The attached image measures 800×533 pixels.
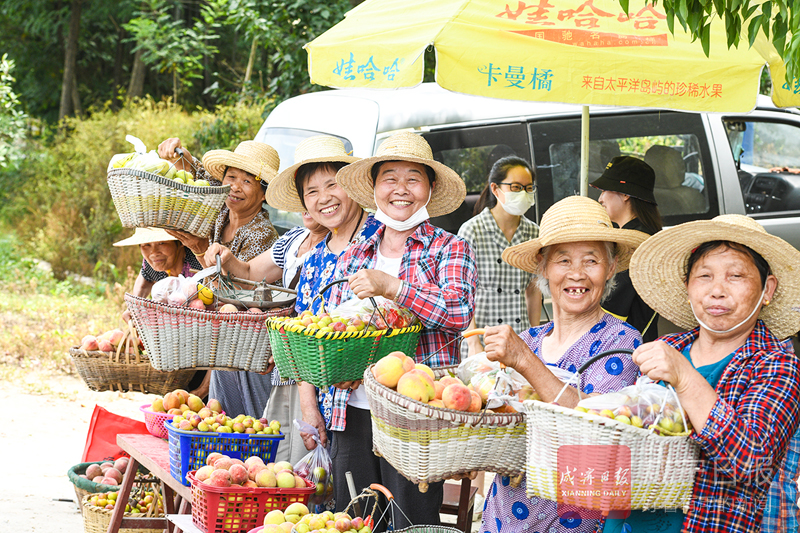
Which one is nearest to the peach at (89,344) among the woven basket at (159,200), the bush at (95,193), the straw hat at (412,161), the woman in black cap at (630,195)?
the woven basket at (159,200)

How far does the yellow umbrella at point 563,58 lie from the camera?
10.5 feet

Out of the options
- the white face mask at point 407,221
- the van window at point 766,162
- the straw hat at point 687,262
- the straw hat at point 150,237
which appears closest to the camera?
the straw hat at point 687,262

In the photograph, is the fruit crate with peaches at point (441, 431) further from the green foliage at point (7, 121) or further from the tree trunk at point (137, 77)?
the tree trunk at point (137, 77)

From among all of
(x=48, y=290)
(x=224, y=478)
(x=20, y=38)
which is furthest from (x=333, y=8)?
(x=20, y=38)

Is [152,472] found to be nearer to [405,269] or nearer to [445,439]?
[405,269]

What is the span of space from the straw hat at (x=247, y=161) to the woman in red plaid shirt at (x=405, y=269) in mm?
1105

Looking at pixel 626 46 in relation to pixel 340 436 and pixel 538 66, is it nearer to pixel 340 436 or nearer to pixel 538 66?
pixel 538 66

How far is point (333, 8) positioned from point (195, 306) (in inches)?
253

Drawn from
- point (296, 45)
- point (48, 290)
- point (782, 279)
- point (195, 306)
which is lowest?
point (48, 290)

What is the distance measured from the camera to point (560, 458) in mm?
2133

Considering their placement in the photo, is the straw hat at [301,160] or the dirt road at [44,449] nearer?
the straw hat at [301,160]

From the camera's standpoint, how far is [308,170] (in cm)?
394

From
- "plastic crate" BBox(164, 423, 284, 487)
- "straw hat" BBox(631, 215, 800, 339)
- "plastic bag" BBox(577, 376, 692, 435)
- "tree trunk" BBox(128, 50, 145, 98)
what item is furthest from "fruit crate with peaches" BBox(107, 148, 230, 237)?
"tree trunk" BBox(128, 50, 145, 98)

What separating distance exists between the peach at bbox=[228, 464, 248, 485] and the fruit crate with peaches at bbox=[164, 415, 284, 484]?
354 millimetres
